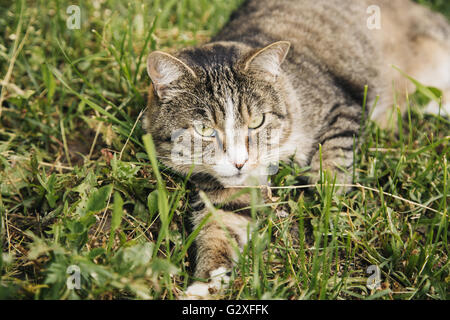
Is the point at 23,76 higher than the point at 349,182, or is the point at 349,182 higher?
the point at 23,76

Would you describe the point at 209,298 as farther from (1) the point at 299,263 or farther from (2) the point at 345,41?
(2) the point at 345,41

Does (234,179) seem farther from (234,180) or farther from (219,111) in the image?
(219,111)

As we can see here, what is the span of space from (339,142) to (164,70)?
3.57 ft

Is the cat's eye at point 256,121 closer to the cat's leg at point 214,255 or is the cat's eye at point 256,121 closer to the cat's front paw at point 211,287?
the cat's leg at point 214,255

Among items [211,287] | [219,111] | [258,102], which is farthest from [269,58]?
[211,287]

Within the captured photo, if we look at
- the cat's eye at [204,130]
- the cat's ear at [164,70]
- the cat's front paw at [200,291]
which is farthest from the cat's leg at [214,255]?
the cat's ear at [164,70]

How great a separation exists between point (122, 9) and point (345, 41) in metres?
1.79

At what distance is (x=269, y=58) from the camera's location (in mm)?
1867

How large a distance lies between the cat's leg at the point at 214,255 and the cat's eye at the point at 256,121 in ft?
1.47

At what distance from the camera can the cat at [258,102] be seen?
5.90 feet

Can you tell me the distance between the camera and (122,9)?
3.10m

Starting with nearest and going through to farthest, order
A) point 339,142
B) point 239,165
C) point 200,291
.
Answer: point 200,291
point 239,165
point 339,142

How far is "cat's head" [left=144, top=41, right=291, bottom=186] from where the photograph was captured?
1784 mm
